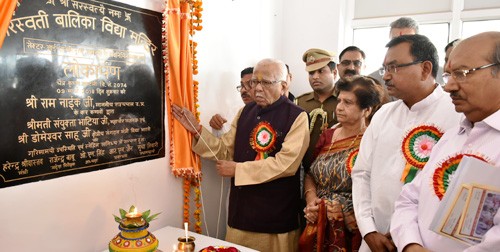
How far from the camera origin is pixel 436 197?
4.51 ft

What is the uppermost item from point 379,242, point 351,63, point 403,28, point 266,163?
point 403,28

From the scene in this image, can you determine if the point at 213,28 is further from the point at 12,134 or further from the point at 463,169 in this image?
the point at 463,169

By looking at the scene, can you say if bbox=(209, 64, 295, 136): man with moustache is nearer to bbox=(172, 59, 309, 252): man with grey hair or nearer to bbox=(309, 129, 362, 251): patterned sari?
bbox=(172, 59, 309, 252): man with grey hair

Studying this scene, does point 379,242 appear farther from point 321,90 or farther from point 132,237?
point 321,90

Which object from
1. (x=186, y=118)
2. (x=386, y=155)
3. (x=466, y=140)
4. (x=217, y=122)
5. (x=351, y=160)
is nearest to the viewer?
(x=466, y=140)

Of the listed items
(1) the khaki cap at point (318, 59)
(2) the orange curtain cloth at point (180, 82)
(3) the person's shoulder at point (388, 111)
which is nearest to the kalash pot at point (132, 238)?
(2) the orange curtain cloth at point (180, 82)

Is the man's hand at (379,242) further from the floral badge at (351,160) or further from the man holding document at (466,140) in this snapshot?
the floral badge at (351,160)

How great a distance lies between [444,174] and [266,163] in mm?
1137

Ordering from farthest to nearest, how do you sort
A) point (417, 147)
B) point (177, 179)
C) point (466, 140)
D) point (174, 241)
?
point (177, 179) → point (174, 241) → point (417, 147) → point (466, 140)

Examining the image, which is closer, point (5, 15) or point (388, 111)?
point (5, 15)

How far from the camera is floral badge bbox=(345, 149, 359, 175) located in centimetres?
223

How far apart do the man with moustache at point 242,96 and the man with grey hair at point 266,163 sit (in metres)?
0.25

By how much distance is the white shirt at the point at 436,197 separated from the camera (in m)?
1.22

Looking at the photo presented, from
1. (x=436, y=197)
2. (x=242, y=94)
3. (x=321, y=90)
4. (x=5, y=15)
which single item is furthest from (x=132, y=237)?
(x=321, y=90)
